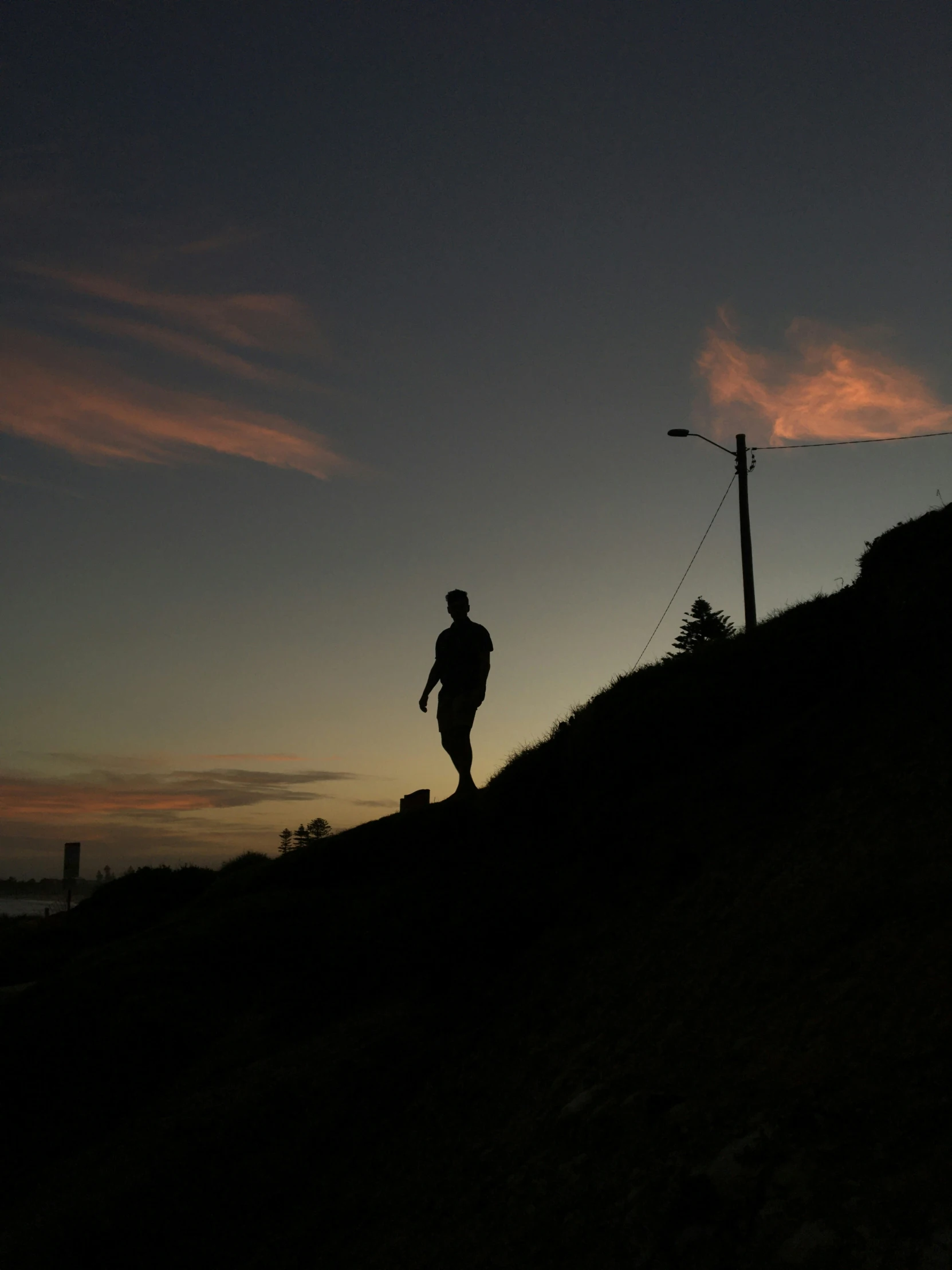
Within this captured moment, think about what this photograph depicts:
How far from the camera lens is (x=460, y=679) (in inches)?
494

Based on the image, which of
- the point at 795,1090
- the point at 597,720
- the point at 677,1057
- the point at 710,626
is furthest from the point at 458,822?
the point at 710,626

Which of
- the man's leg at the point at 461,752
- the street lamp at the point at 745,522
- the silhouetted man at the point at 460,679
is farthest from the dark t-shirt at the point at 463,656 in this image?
the street lamp at the point at 745,522

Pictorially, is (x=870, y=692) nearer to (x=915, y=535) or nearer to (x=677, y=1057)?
(x=915, y=535)

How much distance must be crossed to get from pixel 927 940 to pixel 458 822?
25.1ft

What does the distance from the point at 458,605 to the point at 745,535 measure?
10154 millimetres

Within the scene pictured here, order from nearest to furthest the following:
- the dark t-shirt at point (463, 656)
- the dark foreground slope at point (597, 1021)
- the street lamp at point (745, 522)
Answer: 1. the dark foreground slope at point (597, 1021)
2. the dark t-shirt at point (463, 656)
3. the street lamp at point (745, 522)

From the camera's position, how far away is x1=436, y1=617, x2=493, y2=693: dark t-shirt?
1257 cm

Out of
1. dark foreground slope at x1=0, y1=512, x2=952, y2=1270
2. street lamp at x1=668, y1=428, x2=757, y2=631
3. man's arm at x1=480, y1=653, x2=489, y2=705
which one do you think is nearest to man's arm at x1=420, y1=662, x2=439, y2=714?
man's arm at x1=480, y1=653, x2=489, y2=705

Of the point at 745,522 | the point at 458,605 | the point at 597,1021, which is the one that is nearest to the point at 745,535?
the point at 745,522

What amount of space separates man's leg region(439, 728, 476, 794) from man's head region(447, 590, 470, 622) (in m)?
1.49

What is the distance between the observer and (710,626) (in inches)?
1324

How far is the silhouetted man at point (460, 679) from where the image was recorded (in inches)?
496

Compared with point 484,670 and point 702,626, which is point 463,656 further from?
point 702,626

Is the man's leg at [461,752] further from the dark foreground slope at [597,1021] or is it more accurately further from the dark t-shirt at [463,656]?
the dark foreground slope at [597,1021]
